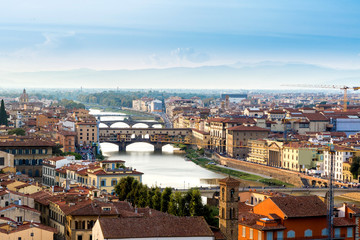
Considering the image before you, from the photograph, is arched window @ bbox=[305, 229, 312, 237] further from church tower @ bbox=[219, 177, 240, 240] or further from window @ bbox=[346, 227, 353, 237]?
church tower @ bbox=[219, 177, 240, 240]

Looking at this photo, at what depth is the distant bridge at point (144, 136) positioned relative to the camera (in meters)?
54.5

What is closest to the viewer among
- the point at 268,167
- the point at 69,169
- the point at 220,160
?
the point at 69,169

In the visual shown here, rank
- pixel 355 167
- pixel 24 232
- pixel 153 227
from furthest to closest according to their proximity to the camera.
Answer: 1. pixel 355 167
2. pixel 24 232
3. pixel 153 227

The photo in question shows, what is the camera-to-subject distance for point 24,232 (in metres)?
15.3

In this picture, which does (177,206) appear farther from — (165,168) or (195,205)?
(165,168)

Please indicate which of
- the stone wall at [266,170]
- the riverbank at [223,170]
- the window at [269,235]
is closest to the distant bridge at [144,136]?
the riverbank at [223,170]

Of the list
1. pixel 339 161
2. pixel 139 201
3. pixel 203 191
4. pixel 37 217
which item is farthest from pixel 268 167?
pixel 37 217

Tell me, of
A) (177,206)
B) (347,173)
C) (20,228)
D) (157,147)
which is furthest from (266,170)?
(20,228)

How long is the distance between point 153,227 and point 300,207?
338 cm

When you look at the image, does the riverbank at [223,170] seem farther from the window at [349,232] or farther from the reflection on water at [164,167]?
the window at [349,232]

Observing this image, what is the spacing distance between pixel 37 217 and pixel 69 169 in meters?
7.90

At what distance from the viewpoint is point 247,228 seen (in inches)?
627

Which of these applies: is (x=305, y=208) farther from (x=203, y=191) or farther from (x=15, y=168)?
(x=15, y=168)

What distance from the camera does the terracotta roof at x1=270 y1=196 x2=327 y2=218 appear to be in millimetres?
16062
